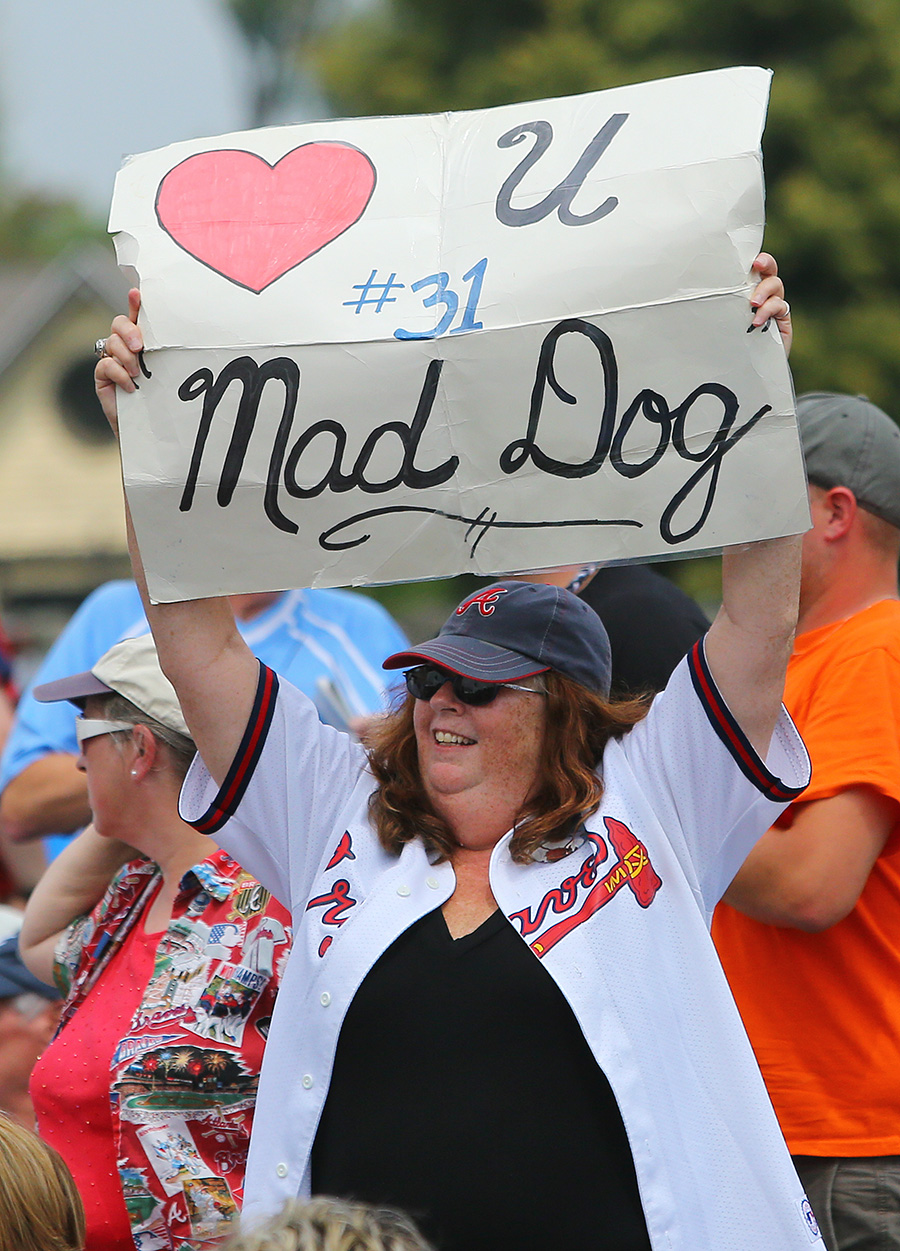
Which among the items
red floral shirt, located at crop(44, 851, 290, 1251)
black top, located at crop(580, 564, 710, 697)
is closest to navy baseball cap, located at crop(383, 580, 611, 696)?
black top, located at crop(580, 564, 710, 697)

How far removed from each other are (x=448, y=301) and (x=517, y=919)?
37.0 inches

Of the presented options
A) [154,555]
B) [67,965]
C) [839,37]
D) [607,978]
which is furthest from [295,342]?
[839,37]

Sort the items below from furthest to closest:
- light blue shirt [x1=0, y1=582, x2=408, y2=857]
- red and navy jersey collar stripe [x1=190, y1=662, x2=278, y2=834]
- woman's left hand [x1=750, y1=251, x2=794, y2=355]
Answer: light blue shirt [x1=0, y1=582, x2=408, y2=857] → red and navy jersey collar stripe [x1=190, y1=662, x2=278, y2=834] → woman's left hand [x1=750, y1=251, x2=794, y2=355]

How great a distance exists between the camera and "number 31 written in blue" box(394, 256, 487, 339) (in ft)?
7.49

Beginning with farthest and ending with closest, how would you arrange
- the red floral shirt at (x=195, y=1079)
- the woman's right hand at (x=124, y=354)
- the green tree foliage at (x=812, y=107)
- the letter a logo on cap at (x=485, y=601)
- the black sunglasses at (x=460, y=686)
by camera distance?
the green tree foliage at (x=812, y=107), the red floral shirt at (x=195, y=1079), the letter a logo on cap at (x=485, y=601), the black sunglasses at (x=460, y=686), the woman's right hand at (x=124, y=354)

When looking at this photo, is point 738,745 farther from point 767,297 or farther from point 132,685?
point 132,685

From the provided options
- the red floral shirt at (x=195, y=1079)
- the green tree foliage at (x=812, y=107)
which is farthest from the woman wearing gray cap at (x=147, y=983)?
the green tree foliage at (x=812, y=107)

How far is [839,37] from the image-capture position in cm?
1462

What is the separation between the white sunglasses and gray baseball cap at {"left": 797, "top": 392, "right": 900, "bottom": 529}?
4.89 feet

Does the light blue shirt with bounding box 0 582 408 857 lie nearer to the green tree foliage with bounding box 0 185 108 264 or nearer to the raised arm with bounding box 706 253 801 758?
the raised arm with bounding box 706 253 801 758

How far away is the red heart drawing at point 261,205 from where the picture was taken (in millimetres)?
2375

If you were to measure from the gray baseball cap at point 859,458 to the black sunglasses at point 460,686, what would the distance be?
2.96 ft

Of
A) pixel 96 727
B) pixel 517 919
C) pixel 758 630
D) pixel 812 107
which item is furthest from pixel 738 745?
pixel 812 107

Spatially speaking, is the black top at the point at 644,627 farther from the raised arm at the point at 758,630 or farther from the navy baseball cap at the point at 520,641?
the raised arm at the point at 758,630
